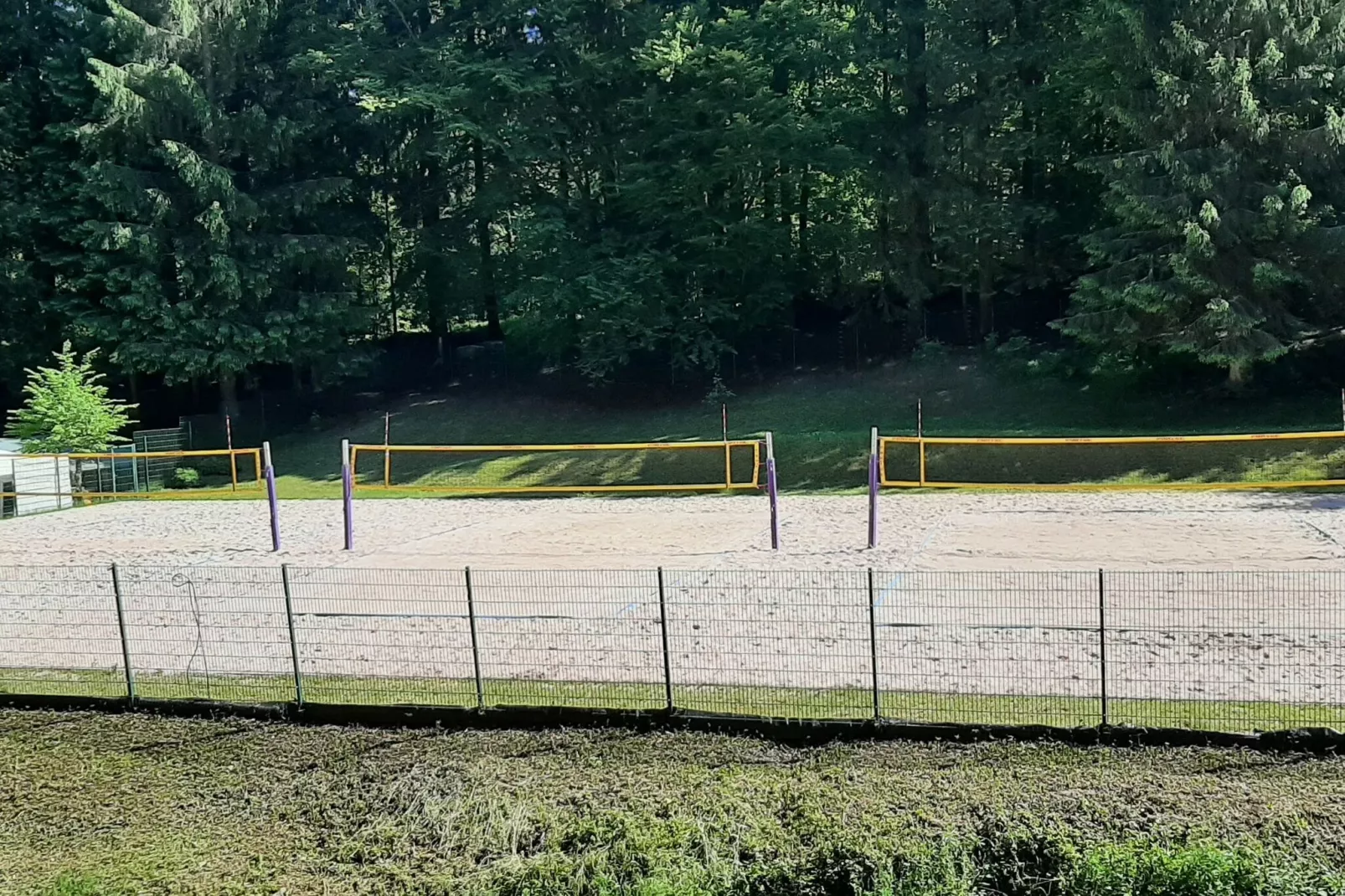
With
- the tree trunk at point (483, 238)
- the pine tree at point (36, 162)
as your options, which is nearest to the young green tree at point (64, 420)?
the pine tree at point (36, 162)

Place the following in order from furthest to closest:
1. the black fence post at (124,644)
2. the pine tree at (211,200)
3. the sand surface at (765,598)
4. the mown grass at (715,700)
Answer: the pine tree at (211,200)
the sand surface at (765,598)
the black fence post at (124,644)
the mown grass at (715,700)

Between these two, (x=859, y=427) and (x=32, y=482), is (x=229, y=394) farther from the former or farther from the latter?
(x=859, y=427)

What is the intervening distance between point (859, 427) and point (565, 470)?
7.94m

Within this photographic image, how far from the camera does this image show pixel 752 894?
6.02m

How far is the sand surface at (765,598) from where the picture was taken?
9.07 meters

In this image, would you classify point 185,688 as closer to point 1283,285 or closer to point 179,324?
point 1283,285

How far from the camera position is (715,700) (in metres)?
8.59

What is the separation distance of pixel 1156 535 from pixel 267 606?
459 inches

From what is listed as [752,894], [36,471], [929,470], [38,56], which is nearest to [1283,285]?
[929,470]

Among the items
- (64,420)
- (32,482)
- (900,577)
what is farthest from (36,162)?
(900,577)

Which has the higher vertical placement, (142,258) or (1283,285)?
(142,258)

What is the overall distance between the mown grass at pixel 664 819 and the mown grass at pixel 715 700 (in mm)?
497

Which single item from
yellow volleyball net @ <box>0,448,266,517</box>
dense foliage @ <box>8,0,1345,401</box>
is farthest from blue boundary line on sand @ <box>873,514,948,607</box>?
yellow volleyball net @ <box>0,448,266,517</box>

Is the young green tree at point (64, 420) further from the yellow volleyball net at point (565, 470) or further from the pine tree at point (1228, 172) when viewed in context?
the pine tree at point (1228, 172)
